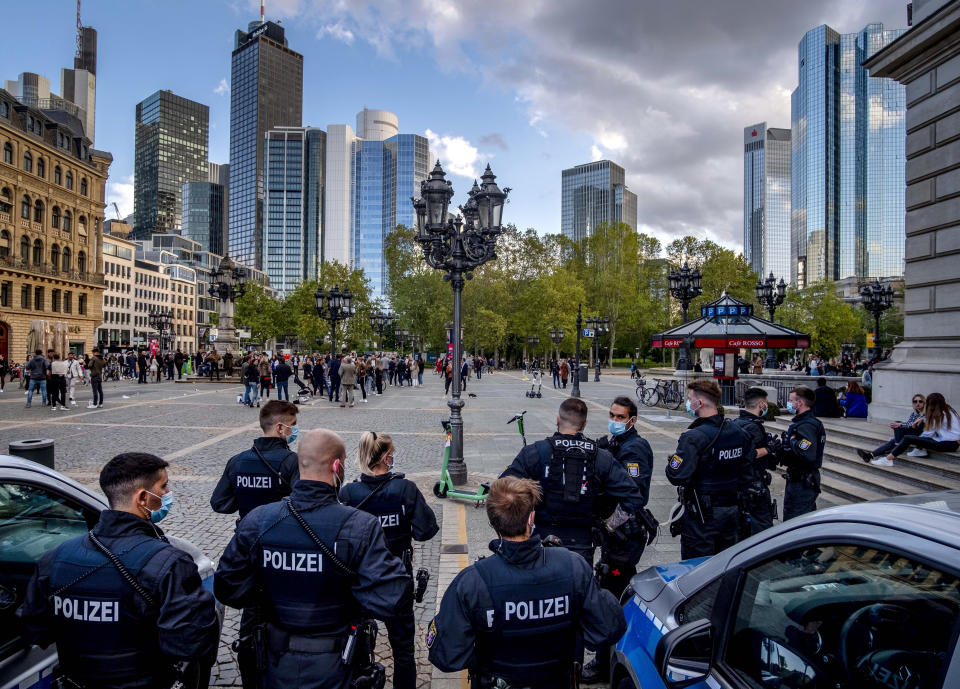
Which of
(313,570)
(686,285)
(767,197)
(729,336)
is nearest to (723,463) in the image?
(313,570)

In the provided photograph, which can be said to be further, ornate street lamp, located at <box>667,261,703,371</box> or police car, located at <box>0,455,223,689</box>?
ornate street lamp, located at <box>667,261,703,371</box>

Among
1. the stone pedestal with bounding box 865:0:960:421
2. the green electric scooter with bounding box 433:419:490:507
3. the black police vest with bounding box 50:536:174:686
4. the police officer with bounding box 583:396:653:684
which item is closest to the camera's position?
the black police vest with bounding box 50:536:174:686

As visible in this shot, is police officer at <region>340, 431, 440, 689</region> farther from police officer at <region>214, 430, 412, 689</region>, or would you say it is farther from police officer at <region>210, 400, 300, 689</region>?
police officer at <region>214, 430, 412, 689</region>

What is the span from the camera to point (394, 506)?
3426 millimetres

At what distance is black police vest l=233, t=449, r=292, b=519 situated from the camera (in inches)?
156

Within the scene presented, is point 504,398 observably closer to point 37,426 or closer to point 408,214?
point 37,426

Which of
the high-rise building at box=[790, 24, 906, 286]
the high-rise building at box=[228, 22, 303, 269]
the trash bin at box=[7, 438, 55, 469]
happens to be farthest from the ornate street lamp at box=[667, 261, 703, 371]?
the high-rise building at box=[228, 22, 303, 269]

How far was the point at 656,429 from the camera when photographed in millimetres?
14922

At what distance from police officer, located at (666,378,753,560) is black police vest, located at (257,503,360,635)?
9.53ft

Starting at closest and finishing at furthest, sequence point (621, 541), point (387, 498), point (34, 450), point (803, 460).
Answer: point (387, 498) → point (621, 541) → point (803, 460) → point (34, 450)

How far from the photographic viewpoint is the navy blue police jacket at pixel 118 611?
205cm

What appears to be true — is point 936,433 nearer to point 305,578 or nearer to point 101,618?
point 305,578

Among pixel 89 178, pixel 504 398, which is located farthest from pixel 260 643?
pixel 89 178

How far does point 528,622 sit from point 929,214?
39.6ft
